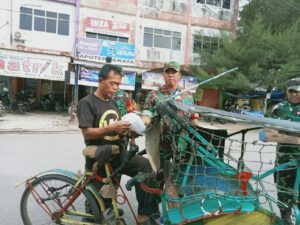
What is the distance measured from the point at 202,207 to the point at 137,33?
59.2 feet

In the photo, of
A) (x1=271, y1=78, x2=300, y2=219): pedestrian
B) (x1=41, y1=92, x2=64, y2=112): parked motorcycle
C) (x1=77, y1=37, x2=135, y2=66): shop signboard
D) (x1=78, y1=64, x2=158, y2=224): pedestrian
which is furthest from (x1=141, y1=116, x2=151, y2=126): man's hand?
(x1=41, y1=92, x2=64, y2=112): parked motorcycle

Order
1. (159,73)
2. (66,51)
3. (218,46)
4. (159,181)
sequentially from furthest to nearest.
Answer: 1. (218,46)
2. (159,73)
3. (66,51)
4. (159,181)

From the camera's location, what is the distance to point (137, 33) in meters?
19.8

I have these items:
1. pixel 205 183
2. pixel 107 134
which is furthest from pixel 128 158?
pixel 205 183

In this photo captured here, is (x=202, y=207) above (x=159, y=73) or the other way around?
the other way around

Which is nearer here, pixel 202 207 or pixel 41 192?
pixel 202 207

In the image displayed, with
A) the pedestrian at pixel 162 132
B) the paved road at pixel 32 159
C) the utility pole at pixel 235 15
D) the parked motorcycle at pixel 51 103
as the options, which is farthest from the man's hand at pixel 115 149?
the utility pole at pixel 235 15

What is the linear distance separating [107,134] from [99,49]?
15.2 metres

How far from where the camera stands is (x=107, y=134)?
2.89 meters

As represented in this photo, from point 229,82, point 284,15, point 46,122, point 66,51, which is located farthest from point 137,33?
point 284,15

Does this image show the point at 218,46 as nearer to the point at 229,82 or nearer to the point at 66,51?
the point at 229,82

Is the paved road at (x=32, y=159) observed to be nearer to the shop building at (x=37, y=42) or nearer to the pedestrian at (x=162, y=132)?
the pedestrian at (x=162, y=132)

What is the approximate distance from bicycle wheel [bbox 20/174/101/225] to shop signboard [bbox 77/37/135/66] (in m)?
14.7

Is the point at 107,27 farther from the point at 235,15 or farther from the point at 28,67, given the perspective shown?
the point at 235,15
